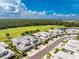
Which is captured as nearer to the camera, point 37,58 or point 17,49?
point 37,58

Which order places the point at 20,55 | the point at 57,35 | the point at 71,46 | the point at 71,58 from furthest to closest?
the point at 57,35 → the point at 71,46 → the point at 20,55 → the point at 71,58

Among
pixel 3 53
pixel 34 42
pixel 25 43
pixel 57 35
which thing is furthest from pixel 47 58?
pixel 57 35

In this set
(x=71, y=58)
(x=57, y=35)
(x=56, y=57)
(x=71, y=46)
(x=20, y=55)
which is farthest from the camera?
(x=57, y=35)

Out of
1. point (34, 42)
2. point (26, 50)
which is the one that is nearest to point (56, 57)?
point (26, 50)

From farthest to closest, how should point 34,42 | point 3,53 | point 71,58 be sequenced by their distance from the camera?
point 34,42
point 3,53
point 71,58

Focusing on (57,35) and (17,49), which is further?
(57,35)

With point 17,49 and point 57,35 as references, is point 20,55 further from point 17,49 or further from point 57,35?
point 57,35

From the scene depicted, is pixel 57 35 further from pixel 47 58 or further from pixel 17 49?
pixel 47 58

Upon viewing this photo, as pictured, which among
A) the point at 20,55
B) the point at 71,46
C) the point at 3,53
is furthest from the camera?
the point at 71,46

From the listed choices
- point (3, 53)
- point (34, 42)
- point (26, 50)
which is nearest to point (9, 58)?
point (3, 53)
